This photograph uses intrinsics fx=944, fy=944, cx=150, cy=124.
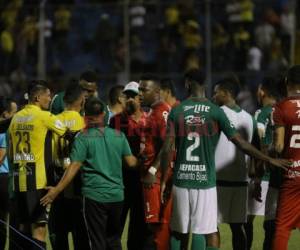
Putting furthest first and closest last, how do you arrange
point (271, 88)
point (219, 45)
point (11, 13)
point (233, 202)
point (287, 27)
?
point (11, 13), point (219, 45), point (287, 27), point (271, 88), point (233, 202)

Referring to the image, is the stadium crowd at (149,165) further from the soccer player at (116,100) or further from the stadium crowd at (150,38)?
the stadium crowd at (150,38)

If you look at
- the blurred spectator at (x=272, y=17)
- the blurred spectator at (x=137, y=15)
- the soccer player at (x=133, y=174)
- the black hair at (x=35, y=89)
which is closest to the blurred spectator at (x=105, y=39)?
the blurred spectator at (x=137, y=15)

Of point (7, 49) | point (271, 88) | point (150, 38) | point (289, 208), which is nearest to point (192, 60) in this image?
point (150, 38)

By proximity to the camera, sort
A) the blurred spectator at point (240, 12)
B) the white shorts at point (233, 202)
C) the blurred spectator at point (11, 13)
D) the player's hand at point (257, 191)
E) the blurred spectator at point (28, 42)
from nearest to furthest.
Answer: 1. the player's hand at point (257, 191)
2. the white shorts at point (233, 202)
3. the blurred spectator at point (240, 12)
4. the blurred spectator at point (28, 42)
5. the blurred spectator at point (11, 13)

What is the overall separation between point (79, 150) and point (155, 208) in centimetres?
139

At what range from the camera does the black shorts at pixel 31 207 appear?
10328 millimetres

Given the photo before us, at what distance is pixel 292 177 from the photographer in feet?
32.6

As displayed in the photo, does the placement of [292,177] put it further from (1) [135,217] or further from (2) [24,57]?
(2) [24,57]

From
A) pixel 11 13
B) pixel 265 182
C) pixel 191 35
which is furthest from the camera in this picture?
pixel 11 13

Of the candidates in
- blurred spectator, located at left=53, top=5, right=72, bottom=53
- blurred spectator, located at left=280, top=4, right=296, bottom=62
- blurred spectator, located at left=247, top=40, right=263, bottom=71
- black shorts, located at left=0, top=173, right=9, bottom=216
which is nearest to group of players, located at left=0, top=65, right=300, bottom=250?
black shorts, located at left=0, top=173, right=9, bottom=216

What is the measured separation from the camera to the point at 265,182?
12078 millimetres

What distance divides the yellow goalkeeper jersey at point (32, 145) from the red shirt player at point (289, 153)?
236 centimetres

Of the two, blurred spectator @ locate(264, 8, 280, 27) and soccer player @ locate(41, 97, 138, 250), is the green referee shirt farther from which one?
blurred spectator @ locate(264, 8, 280, 27)

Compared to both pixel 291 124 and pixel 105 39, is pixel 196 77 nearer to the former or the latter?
pixel 291 124
